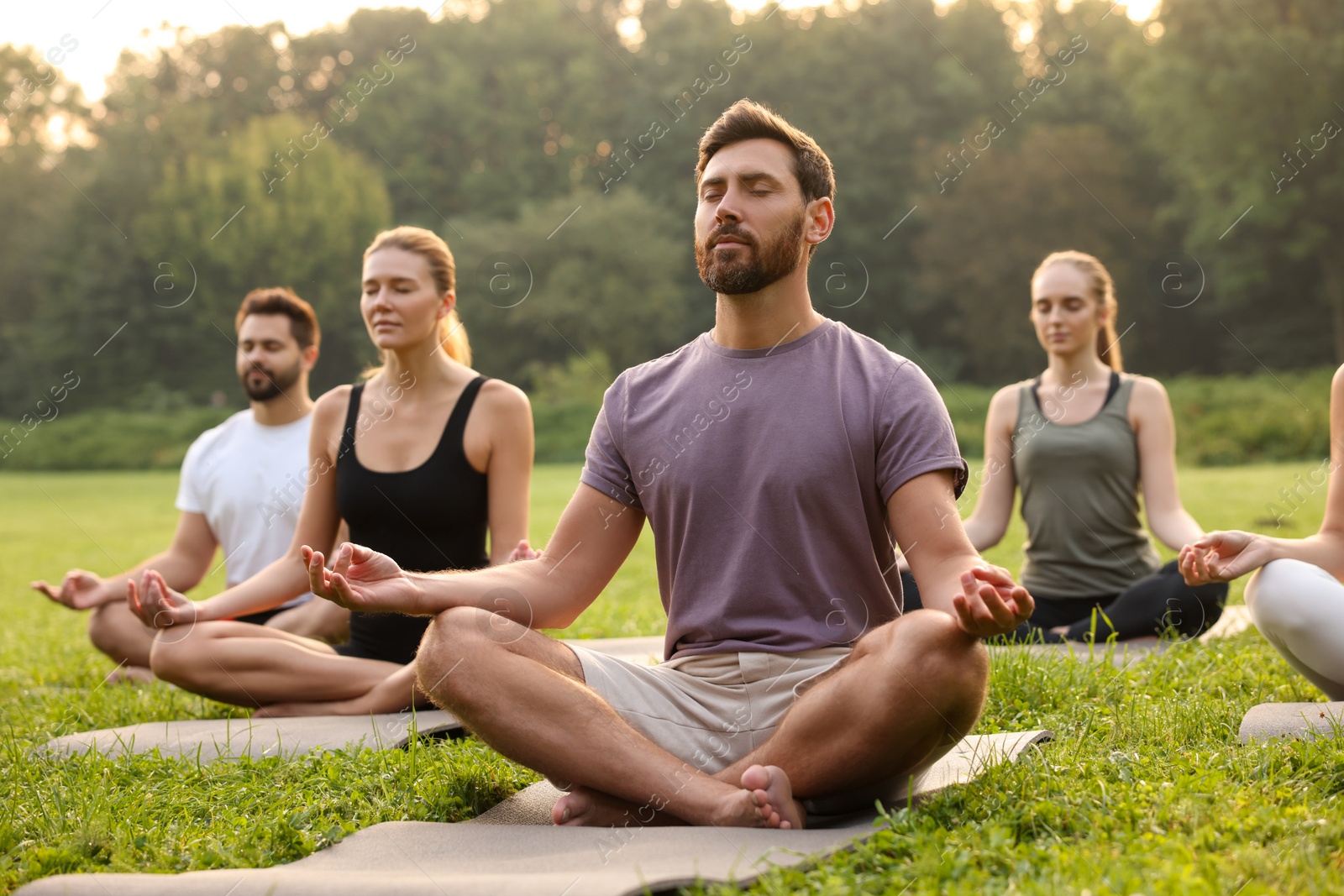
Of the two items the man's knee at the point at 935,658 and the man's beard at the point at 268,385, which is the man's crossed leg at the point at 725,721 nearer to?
the man's knee at the point at 935,658

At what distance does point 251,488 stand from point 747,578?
3419 millimetres

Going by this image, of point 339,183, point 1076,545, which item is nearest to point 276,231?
point 339,183

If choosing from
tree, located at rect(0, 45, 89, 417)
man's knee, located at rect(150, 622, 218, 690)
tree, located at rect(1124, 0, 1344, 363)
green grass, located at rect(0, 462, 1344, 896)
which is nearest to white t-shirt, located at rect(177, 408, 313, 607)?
green grass, located at rect(0, 462, 1344, 896)

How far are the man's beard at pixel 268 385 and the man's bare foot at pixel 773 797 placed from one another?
12.9 ft

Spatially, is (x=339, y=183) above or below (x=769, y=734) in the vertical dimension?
above

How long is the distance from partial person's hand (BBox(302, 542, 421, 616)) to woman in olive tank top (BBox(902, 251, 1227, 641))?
2.75 m

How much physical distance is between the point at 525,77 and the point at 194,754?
40.5m

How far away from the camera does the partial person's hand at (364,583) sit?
2.95 m

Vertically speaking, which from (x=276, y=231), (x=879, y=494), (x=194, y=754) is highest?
(x=276, y=231)

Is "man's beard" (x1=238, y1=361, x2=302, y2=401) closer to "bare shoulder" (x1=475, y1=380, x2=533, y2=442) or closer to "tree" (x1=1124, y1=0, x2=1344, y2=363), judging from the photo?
"bare shoulder" (x1=475, y1=380, x2=533, y2=442)

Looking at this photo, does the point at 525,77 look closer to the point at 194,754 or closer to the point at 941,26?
the point at 941,26

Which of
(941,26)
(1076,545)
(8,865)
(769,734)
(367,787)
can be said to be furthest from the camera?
(941,26)

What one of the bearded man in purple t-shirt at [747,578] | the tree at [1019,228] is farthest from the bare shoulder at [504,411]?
the tree at [1019,228]

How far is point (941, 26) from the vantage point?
41562 mm
